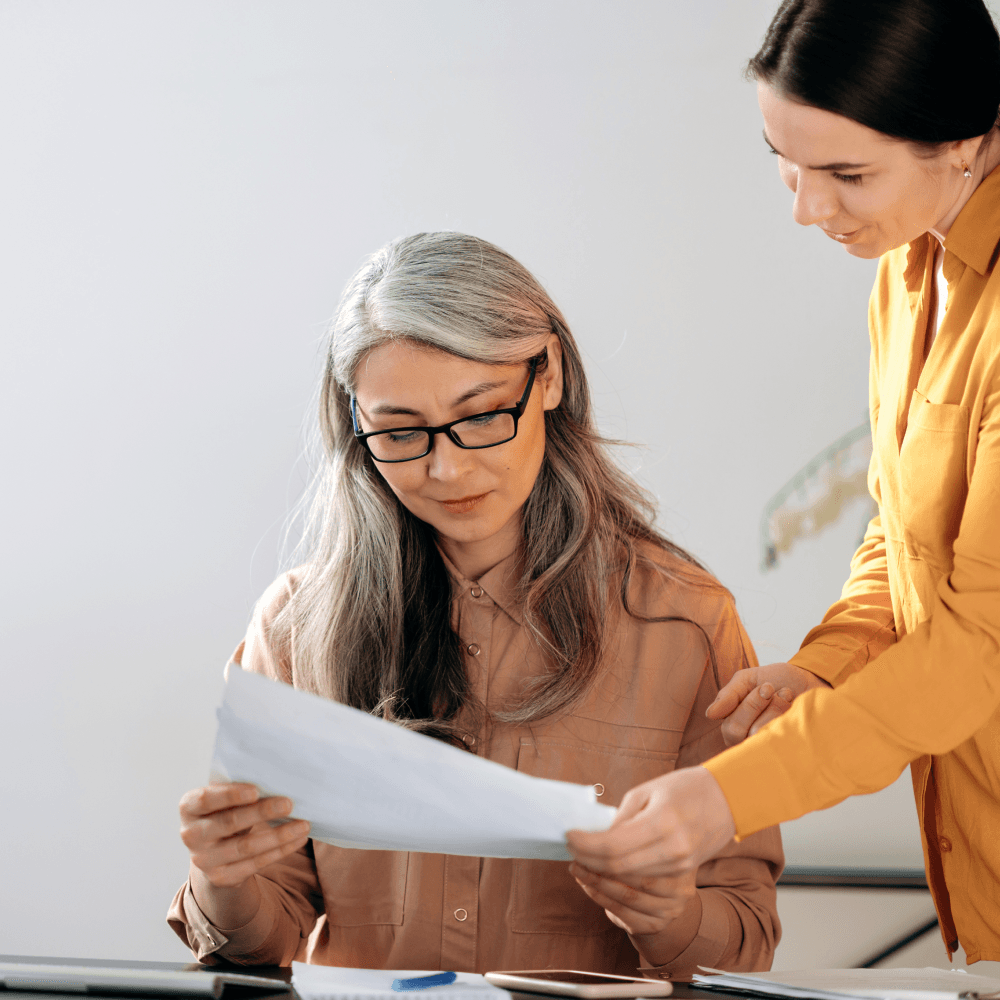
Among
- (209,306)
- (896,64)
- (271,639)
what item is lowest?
(271,639)

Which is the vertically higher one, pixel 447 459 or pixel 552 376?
pixel 552 376

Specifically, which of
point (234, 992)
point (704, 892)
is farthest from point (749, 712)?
point (234, 992)

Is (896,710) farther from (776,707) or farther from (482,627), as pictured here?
(482,627)

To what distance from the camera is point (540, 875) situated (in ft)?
4.07

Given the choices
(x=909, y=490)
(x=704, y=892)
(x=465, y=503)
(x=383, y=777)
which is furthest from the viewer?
(x=465, y=503)

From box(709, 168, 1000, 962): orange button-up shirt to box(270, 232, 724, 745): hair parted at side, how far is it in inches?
12.2

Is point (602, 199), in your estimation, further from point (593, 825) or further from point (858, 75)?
point (593, 825)

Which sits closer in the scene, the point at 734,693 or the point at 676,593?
the point at 734,693

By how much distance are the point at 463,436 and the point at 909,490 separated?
0.50 meters

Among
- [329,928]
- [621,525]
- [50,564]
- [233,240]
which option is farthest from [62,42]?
[329,928]

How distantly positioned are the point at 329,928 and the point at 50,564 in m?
1.27

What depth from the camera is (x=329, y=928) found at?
4.20 feet

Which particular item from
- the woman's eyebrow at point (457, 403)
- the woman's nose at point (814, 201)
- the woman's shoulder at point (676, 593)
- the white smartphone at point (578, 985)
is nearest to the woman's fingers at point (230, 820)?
the white smartphone at point (578, 985)

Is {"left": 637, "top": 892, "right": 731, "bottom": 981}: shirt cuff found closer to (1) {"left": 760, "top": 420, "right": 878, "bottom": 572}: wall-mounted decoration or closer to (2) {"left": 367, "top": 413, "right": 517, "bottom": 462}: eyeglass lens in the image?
(2) {"left": 367, "top": 413, "right": 517, "bottom": 462}: eyeglass lens
